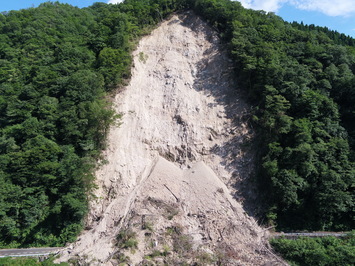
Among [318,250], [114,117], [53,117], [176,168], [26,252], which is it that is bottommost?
[26,252]

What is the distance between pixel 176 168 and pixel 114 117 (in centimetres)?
709

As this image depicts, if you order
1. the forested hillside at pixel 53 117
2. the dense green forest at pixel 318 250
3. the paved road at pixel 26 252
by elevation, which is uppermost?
the forested hillside at pixel 53 117

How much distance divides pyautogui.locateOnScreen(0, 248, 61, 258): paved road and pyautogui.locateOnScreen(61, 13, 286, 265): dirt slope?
4.31 feet

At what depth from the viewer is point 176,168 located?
73.7ft

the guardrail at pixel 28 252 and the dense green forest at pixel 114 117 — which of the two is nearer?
the guardrail at pixel 28 252

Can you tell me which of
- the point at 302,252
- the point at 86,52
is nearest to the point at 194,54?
the point at 86,52

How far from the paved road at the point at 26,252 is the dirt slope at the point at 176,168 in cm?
132

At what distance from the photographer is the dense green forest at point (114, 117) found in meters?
18.7

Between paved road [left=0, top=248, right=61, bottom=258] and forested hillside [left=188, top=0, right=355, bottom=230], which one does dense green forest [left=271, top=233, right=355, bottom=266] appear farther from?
paved road [left=0, top=248, right=61, bottom=258]

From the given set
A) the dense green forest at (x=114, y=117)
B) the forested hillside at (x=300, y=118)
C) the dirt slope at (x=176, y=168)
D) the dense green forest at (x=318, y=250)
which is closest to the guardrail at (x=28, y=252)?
the dense green forest at (x=114, y=117)

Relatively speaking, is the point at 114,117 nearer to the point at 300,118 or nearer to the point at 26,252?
the point at 26,252

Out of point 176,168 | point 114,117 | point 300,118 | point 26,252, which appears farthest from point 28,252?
point 300,118

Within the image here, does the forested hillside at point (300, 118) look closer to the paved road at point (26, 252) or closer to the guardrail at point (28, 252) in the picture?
the guardrail at point (28, 252)

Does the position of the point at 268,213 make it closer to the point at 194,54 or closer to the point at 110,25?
the point at 194,54
